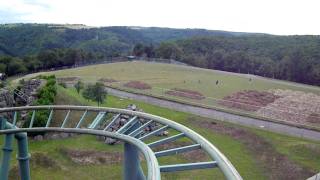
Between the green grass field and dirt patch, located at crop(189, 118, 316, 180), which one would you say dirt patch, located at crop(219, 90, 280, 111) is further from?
dirt patch, located at crop(189, 118, 316, 180)

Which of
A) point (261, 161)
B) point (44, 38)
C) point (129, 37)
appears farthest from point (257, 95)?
point (129, 37)

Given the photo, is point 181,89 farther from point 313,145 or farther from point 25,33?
point 25,33

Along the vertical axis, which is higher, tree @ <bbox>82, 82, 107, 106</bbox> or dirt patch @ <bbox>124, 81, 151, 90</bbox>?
tree @ <bbox>82, 82, 107, 106</bbox>

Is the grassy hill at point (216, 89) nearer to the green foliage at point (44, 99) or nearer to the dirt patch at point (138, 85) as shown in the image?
the dirt patch at point (138, 85)

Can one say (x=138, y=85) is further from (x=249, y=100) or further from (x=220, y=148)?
(x=220, y=148)

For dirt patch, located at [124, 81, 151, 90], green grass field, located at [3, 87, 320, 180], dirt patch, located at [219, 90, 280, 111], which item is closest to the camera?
green grass field, located at [3, 87, 320, 180]

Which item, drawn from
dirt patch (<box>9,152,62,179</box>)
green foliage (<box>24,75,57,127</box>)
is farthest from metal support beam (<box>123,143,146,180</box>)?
green foliage (<box>24,75,57,127</box>)
